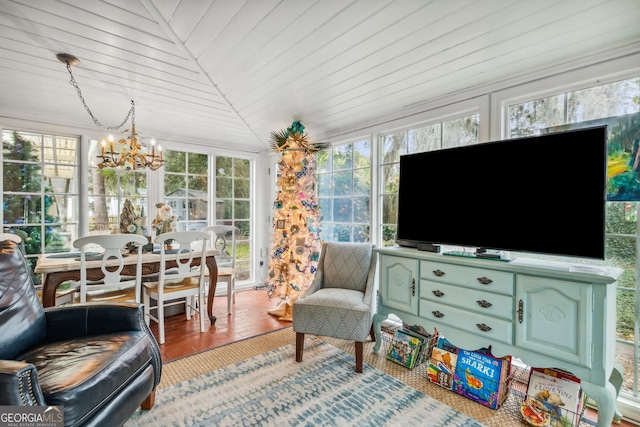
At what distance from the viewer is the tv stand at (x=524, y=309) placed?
1497mm

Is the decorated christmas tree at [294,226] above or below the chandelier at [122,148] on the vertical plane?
below

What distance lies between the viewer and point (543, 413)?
1.66 m

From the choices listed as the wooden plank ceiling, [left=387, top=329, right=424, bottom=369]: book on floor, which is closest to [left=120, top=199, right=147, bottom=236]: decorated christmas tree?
the wooden plank ceiling

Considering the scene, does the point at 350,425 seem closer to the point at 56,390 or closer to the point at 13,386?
the point at 56,390

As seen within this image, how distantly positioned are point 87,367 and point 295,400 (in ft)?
3.80

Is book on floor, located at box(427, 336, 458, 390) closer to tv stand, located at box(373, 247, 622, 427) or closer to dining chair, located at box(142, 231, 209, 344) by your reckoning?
tv stand, located at box(373, 247, 622, 427)

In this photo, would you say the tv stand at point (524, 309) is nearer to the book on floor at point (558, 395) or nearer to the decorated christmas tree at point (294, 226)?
the book on floor at point (558, 395)

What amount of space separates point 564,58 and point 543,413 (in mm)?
2172

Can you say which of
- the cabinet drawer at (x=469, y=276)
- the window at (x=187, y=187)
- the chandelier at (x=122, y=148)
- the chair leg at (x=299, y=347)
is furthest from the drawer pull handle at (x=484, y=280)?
the window at (x=187, y=187)

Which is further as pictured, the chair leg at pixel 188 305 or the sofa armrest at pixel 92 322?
the chair leg at pixel 188 305

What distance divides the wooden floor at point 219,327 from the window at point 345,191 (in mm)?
1225

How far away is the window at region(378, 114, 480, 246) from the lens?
2.54 metres

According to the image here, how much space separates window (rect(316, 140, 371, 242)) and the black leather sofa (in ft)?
7.45

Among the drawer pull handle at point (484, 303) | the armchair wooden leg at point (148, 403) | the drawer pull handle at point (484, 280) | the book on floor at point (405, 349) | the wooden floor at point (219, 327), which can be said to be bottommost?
the wooden floor at point (219, 327)
